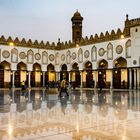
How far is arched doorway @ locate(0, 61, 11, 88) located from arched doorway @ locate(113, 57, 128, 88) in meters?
13.9

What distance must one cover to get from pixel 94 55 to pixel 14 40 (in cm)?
1107

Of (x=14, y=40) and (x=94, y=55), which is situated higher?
(x=14, y=40)

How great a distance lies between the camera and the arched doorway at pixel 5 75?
3475 cm

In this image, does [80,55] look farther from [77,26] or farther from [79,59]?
[77,26]

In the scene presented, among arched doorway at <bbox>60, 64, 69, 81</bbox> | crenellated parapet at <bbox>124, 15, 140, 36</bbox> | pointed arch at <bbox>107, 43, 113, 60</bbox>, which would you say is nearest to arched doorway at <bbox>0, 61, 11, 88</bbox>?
arched doorway at <bbox>60, 64, 69, 81</bbox>

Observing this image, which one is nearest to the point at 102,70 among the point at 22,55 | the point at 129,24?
the point at 129,24

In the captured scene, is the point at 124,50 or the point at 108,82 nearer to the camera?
the point at 124,50

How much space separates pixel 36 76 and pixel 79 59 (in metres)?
6.94

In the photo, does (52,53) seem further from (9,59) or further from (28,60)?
(9,59)

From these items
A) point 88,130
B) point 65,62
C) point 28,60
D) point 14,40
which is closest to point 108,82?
point 65,62

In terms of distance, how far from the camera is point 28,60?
36.2 m

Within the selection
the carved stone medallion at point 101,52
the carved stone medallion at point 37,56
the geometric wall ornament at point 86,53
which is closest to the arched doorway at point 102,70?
the carved stone medallion at point 101,52

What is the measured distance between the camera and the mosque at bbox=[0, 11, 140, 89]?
97.8 feet

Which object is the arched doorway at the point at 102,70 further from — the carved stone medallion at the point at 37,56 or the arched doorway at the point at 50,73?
the carved stone medallion at the point at 37,56
